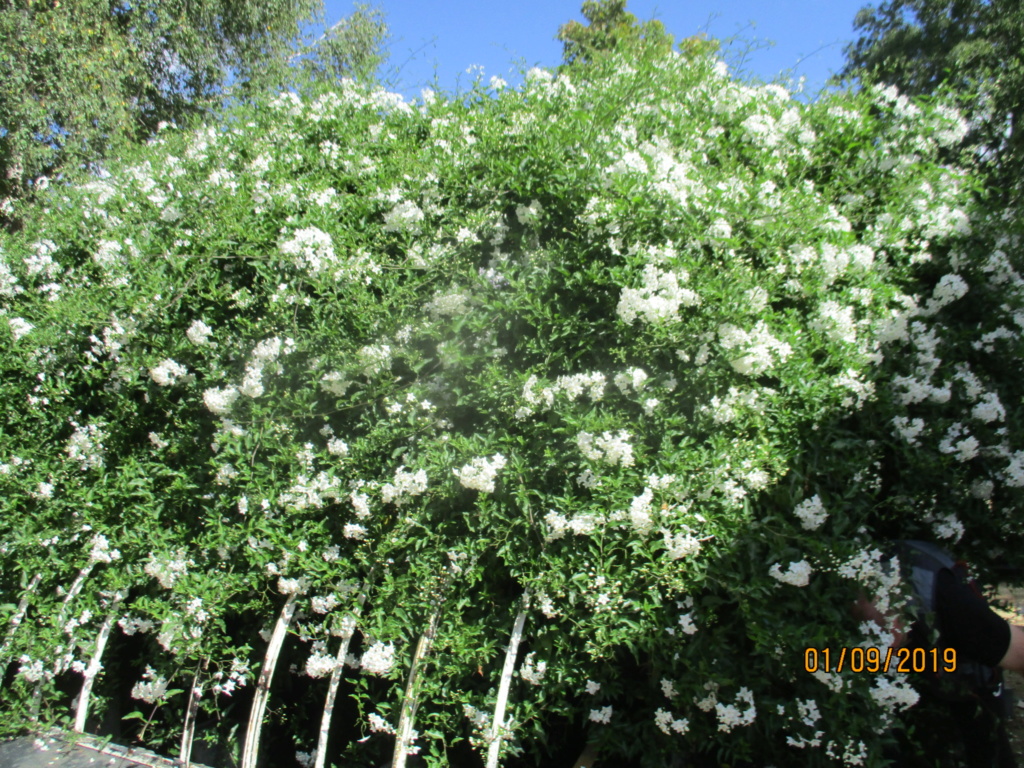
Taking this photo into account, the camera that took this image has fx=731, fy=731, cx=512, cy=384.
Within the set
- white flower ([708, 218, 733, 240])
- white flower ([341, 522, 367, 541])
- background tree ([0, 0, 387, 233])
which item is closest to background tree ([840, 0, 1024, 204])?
white flower ([708, 218, 733, 240])

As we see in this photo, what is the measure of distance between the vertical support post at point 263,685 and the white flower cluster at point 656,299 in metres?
1.55

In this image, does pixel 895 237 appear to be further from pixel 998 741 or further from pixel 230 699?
pixel 230 699

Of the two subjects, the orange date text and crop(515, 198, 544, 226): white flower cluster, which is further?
crop(515, 198, 544, 226): white flower cluster

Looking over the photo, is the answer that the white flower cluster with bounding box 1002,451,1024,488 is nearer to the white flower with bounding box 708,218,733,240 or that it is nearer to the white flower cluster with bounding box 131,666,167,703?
the white flower with bounding box 708,218,733,240

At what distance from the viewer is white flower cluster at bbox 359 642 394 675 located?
93.5 inches

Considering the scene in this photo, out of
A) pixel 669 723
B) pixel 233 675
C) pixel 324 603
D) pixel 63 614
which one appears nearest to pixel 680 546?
pixel 669 723

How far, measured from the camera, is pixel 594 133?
3.04m

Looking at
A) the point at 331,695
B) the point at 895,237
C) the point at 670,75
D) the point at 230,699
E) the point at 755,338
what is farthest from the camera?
the point at 670,75

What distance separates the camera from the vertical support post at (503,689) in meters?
2.28

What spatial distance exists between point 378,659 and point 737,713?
1.13 metres

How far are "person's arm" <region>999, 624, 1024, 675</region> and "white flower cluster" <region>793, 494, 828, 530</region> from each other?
2.30 feet

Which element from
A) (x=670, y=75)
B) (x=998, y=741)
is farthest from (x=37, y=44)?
(x=998, y=741)

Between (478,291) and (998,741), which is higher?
(478,291)

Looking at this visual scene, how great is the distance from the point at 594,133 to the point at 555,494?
1.56m
